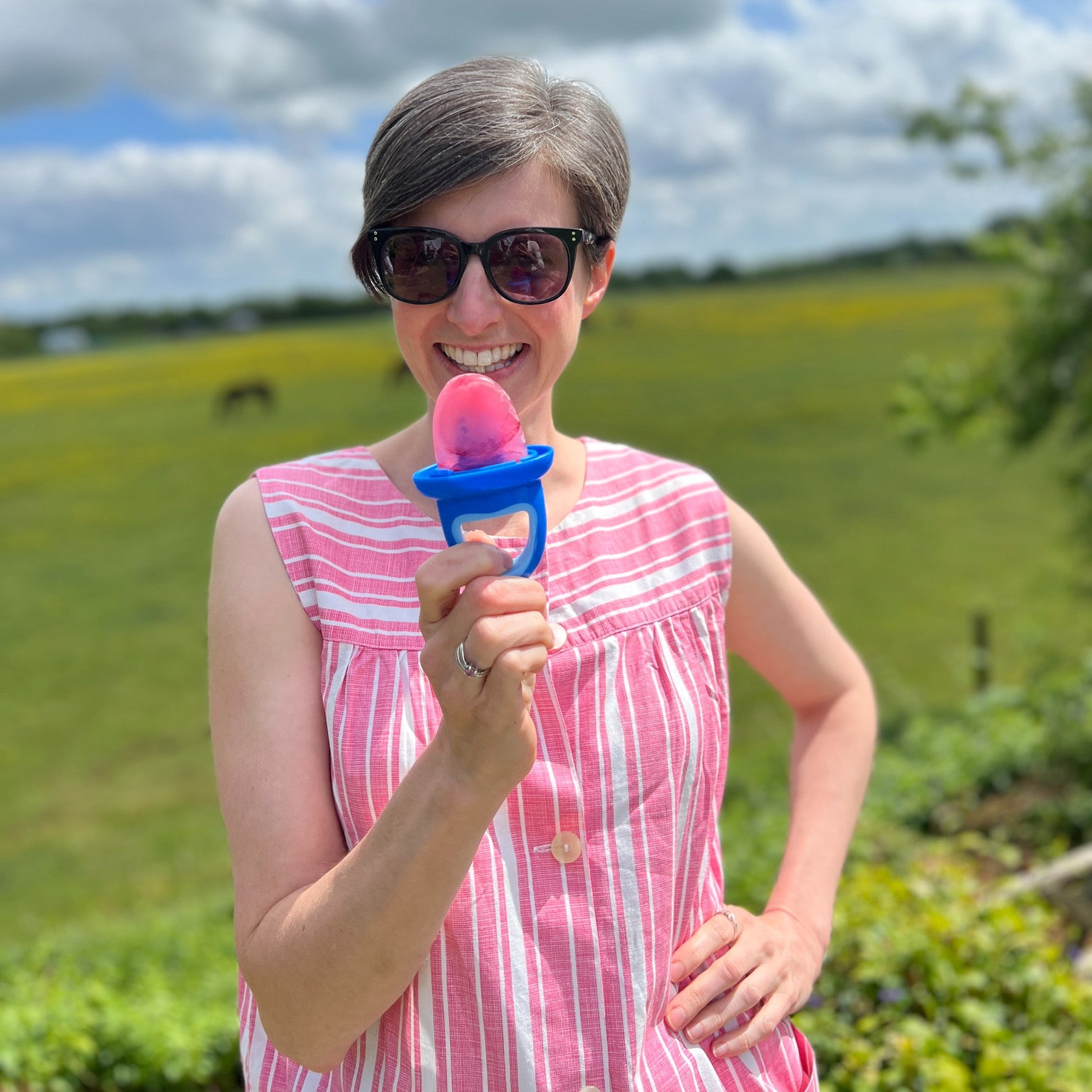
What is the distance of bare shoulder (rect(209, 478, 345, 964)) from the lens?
1172mm

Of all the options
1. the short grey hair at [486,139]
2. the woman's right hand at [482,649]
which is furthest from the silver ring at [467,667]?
the short grey hair at [486,139]

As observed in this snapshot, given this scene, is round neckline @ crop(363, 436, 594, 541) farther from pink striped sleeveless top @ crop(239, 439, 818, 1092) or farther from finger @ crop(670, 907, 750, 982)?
finger @ crop(670, 907, 750, 982)

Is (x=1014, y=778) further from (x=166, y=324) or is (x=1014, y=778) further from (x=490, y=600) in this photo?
(x=166, y=324)

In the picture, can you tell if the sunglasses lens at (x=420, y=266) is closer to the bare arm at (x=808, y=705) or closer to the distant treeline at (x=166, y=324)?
the bare arm at (x=808, y=705)

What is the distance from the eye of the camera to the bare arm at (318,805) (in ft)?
3.43

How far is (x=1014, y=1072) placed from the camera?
2.47 meters

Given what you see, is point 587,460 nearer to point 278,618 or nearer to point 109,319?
point 278,618

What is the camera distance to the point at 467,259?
1.28 metres

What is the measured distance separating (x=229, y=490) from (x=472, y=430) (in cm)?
1680

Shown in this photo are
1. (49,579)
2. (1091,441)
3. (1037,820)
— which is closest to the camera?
(1037,820)

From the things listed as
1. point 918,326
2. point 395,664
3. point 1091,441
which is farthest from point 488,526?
point 918,326

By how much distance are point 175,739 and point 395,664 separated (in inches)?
451

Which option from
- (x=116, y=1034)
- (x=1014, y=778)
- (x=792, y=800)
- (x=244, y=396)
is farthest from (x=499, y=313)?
(x=244, y=396)

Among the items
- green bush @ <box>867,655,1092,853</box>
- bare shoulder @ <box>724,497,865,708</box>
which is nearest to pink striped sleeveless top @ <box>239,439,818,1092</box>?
bare shoulder @ <box>724,497,865,708</box>
